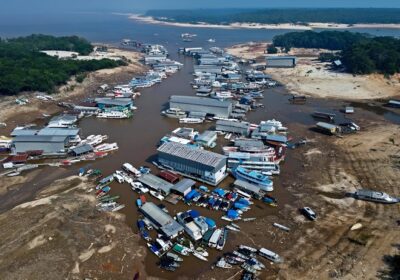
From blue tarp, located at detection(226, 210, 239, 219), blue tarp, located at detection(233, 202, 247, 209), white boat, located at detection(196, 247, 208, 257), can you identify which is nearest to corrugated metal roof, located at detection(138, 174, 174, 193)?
blue tarp, located at detection(226, 210, 239, 219)

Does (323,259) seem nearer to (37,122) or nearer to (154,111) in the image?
(154,111)

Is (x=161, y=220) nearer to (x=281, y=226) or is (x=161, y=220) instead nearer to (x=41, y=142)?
(x=281, y=226)

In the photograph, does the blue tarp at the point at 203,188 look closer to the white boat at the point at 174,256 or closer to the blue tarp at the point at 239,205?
the blue tarp at the point at 239,205

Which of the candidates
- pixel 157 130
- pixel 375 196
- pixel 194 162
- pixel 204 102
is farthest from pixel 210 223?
pixel 204 102

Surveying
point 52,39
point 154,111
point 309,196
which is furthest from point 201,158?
point 52,39

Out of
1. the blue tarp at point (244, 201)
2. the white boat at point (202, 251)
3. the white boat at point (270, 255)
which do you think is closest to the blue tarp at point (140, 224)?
the white boat at point (202, 251)

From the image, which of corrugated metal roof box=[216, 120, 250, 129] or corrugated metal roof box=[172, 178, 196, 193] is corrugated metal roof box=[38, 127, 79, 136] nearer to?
corrugated metal roof box=[172, 178, 196, 193]
